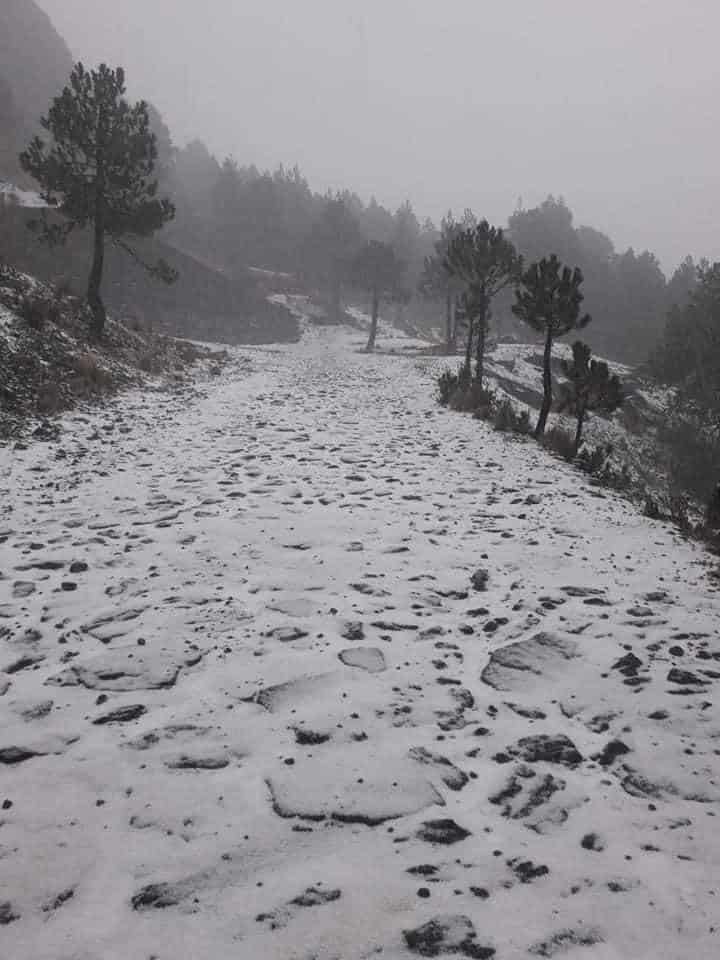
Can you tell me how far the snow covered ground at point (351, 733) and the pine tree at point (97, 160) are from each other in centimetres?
1574

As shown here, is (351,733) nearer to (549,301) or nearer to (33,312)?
(549,301)

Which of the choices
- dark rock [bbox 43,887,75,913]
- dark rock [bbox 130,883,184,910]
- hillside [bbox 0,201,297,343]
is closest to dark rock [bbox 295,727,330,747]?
dark rock [bbox 130,883,184,910]

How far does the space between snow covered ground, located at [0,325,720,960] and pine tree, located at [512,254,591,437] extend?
845 centimetres

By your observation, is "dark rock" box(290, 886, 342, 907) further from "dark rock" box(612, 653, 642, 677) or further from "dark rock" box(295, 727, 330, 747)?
"dark rock" box(612, 653, 642, 677)

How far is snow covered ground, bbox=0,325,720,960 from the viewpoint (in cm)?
213

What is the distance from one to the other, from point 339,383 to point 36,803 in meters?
20.1

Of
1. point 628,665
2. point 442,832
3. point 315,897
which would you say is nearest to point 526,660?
point 628,665

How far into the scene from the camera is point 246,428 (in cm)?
1177

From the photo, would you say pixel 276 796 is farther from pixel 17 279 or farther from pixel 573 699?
pixel 17 279

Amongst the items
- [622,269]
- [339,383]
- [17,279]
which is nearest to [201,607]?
[17,279]

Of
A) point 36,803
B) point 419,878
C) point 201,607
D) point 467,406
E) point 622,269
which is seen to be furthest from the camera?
point 622,269

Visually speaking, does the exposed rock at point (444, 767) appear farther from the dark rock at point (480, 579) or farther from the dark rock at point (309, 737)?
the dark rock at point (480, 579)

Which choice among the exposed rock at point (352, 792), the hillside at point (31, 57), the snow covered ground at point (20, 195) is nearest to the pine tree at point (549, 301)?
the exposed rock at point (352, 792)

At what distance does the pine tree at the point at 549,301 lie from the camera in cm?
1374
